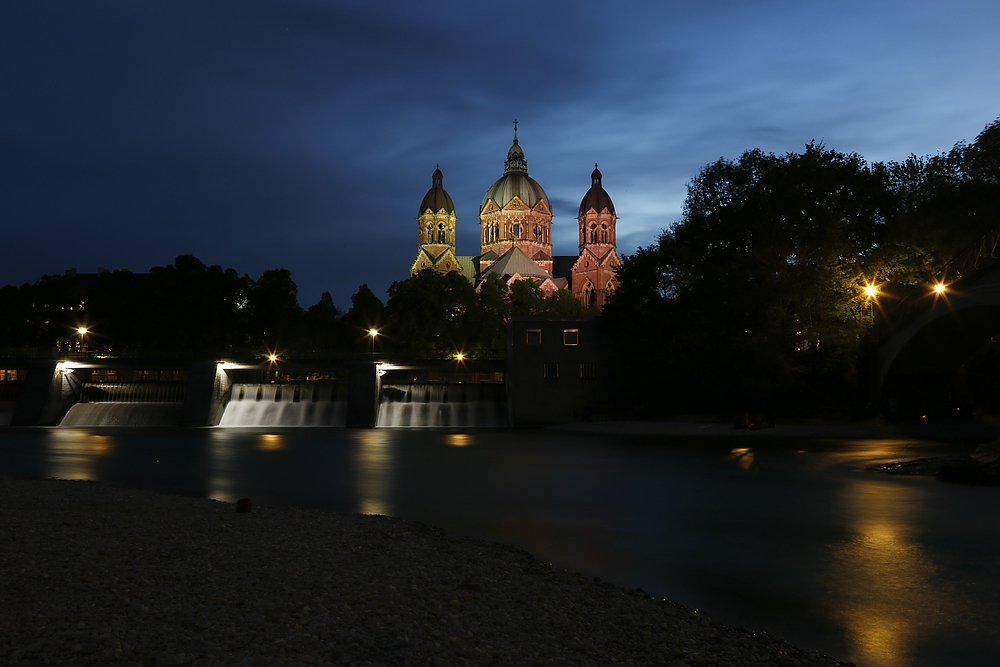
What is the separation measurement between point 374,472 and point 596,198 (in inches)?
5137

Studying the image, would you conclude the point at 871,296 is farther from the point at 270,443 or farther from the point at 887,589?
the point at 887,589

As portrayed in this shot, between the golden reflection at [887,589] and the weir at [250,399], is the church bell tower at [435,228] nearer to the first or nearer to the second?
the weir at [250,399]

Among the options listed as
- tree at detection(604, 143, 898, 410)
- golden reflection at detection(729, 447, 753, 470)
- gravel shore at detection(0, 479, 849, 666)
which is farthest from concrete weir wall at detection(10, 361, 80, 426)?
gravel shore at detection(0, 479, 849, 666)

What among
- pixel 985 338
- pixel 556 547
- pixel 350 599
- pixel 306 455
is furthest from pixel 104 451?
pixel 985 338

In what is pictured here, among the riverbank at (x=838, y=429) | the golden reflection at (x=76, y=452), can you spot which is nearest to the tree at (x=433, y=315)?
the riverbank at (x=838, y=429)

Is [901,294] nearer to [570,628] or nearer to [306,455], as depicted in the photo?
[306,455]

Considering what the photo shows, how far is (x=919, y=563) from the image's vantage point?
46.3ft

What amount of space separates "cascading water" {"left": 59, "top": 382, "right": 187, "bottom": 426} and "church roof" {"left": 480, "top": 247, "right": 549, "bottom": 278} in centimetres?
7819

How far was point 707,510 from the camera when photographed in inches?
827

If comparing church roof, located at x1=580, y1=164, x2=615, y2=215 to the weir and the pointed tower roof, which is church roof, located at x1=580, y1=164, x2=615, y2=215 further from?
the weir

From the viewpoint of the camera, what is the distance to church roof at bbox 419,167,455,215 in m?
163

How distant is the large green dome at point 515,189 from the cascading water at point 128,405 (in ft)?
325

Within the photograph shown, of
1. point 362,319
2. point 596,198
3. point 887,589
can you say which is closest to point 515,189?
point 596,198

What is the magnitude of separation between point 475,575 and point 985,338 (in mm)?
39009
